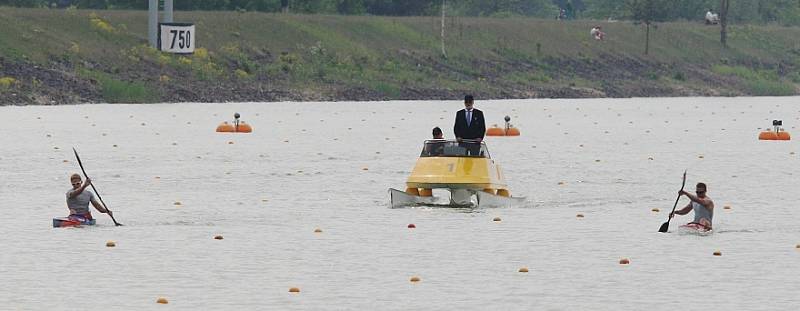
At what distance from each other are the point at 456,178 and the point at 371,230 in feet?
11.3

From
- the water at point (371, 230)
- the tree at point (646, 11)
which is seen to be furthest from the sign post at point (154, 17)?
the tree at point (646, 11)

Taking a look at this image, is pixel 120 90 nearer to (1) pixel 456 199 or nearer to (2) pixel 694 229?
(1) pixel 456 199

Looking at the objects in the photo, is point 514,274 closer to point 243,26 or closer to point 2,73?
point 2,73

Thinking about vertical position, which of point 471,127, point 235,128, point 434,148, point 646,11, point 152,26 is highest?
point 646,11

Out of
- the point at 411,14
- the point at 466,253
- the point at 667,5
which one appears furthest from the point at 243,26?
the point at 466,253

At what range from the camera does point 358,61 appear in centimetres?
9288

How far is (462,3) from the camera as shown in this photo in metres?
158

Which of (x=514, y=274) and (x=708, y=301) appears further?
(x=514, y=274)

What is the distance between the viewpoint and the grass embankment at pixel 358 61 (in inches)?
3031

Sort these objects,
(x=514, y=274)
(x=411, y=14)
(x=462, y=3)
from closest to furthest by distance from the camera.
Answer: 1. (x=514, y=274)
2. (x=411, y=14)
3. (x=462, y=3)

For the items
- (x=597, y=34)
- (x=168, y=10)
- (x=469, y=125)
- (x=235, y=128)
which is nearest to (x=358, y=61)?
(x=168, y=10)

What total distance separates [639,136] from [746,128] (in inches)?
333

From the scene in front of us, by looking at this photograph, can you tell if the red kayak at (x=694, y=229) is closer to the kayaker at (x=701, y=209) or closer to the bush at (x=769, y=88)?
the kayaker at (x=701, y=209)

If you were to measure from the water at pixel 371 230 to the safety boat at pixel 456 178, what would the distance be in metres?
0.51
